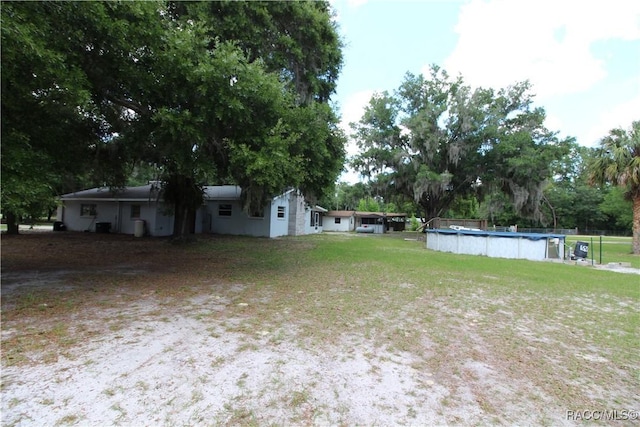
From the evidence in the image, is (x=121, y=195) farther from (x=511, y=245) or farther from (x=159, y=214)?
(x=511, y=245)

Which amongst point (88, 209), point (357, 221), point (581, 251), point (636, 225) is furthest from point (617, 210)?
point (88, 209)

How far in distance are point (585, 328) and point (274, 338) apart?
4246 mm

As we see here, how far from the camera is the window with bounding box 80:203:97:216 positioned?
66.3 feet

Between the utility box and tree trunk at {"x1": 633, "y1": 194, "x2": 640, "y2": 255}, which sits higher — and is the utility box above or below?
below

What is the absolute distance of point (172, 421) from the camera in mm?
2318

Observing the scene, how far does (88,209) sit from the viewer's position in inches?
802

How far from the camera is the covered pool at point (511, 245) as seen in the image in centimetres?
1230

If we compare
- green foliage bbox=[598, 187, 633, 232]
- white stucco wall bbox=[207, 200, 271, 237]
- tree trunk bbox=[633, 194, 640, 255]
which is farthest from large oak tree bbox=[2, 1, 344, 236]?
green foliage bbox=[598, 187, 633, 232]

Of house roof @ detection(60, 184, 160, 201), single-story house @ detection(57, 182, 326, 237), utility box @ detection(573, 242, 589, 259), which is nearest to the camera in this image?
utility box @ detection(573, 242, 589, 259)

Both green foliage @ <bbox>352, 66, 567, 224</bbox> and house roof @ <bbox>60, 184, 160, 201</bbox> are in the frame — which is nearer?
house roof @ <bbox>60, 184, 160, 201</bbox>

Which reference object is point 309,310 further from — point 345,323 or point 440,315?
point 440,315

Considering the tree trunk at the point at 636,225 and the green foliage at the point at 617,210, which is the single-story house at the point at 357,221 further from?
the green foliage at the point at 617,210

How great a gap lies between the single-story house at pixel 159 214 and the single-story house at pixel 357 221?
56.7ft

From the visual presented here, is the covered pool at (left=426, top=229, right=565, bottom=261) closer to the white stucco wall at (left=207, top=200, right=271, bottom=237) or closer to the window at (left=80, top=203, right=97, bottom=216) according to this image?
the white stucco wall at (left=207, top=200, right=271, bottom=237)
